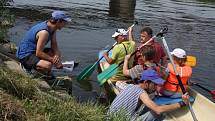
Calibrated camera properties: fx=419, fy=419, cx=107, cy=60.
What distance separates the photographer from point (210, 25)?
22.9 m

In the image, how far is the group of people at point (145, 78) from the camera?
251 inches

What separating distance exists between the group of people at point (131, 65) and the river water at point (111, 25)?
1593 mm

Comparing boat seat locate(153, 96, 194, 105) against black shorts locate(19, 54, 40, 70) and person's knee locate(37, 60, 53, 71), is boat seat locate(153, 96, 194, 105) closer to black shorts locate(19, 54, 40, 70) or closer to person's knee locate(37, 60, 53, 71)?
person's knee locate(37, 60, 53, 71)

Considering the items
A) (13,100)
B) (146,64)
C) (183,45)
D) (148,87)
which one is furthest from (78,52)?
(13,100)

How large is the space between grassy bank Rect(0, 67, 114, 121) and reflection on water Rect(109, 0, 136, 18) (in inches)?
739

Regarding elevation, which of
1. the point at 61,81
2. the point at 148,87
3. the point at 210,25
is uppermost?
the point at 148,87

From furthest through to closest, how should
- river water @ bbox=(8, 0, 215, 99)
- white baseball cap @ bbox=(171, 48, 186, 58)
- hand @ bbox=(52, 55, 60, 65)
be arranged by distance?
river water @ bbox=(8, 0, 215, 99) → hand @ bbox=(52, 55, 60, 65) → white baseball cap @ bbox=(171, 48, 186, 58)

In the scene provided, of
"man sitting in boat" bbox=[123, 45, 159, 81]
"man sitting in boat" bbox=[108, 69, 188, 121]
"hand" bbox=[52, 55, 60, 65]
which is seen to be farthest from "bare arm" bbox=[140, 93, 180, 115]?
"hand" bbox=[52, 55, 60, 65]

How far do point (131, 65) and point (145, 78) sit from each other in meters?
2.84

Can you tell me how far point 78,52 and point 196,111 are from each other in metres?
7.19

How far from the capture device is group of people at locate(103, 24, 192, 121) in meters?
6.38

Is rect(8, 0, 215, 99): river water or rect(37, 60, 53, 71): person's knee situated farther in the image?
rect(8, 0, 215, 99): river water

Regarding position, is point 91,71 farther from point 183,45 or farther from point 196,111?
point 183,45

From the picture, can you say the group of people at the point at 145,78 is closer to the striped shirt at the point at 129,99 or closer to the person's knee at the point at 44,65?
the striped shirt at the point at 129,99
